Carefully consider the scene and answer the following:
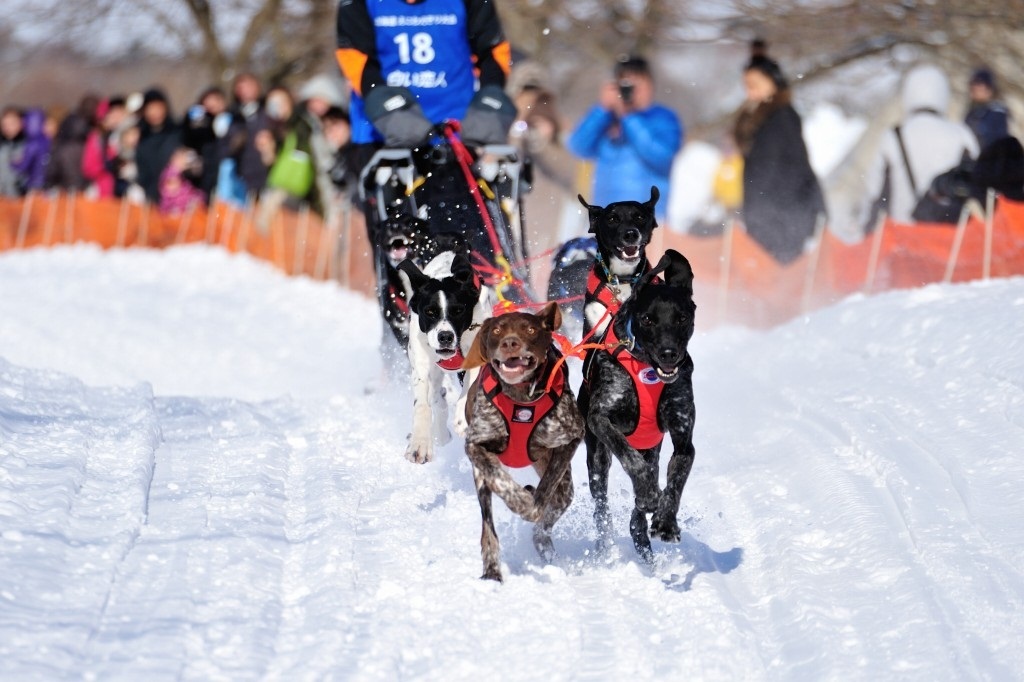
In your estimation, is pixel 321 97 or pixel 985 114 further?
pixel 321 97

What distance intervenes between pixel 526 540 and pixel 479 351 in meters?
0.69

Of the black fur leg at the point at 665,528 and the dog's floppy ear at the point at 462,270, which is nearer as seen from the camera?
the black fur leg at the point at 665,528

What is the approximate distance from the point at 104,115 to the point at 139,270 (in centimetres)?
377

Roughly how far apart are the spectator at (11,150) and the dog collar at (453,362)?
13.0m

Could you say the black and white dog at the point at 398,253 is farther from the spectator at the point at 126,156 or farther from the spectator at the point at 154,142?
the spectator at the point at 126,156

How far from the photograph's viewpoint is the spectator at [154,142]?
15.1m

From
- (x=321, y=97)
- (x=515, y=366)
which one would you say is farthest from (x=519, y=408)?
(x=321, y=97)

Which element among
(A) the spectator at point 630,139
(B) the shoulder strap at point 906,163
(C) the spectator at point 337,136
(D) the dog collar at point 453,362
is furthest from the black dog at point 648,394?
(C) the spectator at point 337,136

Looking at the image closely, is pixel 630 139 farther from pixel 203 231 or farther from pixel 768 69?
pixel 203 231

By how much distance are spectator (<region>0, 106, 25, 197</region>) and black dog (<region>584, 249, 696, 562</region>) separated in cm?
1389

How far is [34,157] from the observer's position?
17.4 meters

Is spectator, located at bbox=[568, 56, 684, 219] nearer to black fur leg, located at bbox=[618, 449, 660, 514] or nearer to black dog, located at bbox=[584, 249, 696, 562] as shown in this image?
black dog, located at bbox=[584, 249, 696, 562]

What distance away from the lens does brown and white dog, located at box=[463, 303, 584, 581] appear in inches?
175

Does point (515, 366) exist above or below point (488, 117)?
below
